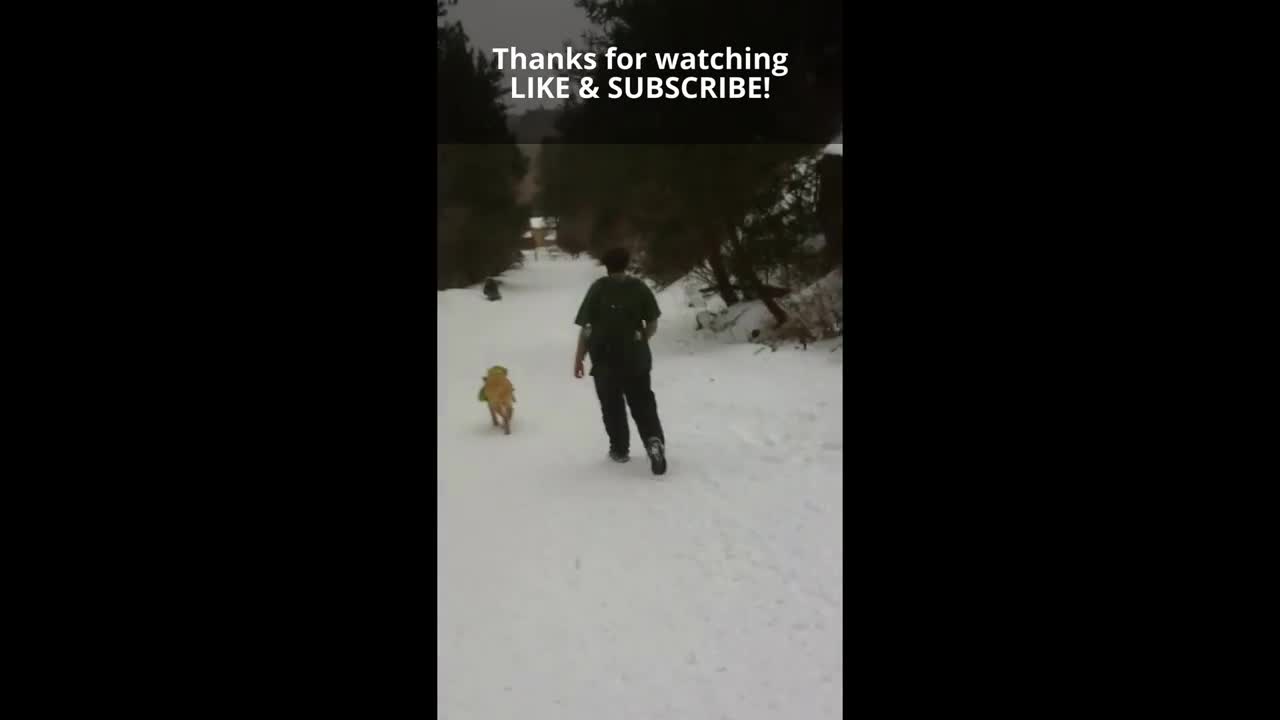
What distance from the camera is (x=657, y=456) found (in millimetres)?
5789

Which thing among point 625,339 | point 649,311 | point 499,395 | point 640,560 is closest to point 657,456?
point 625,339

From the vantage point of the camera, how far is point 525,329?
11.5m

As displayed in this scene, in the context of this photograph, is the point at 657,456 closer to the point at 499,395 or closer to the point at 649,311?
the point at 649,311

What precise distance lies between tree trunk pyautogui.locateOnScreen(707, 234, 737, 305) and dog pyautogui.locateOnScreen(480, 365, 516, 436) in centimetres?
499

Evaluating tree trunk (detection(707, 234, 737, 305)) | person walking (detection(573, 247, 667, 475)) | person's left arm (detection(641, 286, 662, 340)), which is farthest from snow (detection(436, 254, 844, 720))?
tree trunk (detection(707, 234, 737, 305))

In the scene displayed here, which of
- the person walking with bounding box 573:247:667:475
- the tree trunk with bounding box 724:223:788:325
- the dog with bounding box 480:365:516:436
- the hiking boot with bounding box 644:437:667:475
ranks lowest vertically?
the hiking boot with bounding box 644:437:667:475

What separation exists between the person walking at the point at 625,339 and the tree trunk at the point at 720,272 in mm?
5731

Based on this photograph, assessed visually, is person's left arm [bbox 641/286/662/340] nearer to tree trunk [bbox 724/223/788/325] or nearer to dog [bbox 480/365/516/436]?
dog [bbox 480/365/516/436]

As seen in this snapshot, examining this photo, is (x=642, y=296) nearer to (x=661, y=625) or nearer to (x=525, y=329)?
(x=661, y=625)

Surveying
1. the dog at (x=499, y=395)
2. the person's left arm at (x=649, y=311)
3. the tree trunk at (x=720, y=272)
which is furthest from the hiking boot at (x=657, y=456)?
the tree trunk at (x=720, y=272)

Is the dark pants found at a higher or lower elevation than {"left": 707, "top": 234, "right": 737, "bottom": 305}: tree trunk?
lower

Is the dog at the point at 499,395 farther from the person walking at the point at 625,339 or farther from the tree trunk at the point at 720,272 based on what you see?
the tree trunk at the point at 720,272

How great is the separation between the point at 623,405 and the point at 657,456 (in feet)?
1.68

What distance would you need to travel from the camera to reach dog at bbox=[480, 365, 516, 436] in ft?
23.7
